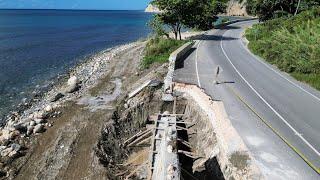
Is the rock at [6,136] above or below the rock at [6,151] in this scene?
above

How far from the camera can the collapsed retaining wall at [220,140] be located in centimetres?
1656

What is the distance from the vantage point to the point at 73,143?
23922 mm

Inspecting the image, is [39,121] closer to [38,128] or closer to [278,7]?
[38,128]

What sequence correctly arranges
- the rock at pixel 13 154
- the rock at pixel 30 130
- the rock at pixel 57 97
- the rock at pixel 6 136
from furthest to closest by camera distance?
1. the rock at pixel 57 97
2. the rock at pixel 30 130
3. the rock at pixel 6 136
4. the rock at pixel 13 154

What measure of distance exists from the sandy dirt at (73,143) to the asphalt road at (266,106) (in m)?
6.69

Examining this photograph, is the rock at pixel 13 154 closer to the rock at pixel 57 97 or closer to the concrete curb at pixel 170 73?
the concrete curb at pixel 170 73

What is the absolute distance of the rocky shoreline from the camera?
76.5 ft

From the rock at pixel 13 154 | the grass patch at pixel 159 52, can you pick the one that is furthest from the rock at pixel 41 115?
the grass patch at pixel 159 52

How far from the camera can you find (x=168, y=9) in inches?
2041

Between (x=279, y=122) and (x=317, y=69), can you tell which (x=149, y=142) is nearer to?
(x=279, y=122)

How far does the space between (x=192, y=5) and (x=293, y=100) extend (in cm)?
3045

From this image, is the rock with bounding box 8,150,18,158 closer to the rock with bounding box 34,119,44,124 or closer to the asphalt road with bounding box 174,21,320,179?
the rock with bounding box 34,119,44,124

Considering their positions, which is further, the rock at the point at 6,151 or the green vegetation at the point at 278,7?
the green vegetation at the point at 278,7

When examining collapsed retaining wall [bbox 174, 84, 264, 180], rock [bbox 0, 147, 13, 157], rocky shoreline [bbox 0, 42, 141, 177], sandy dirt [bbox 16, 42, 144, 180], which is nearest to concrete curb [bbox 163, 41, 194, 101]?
collapsed retaining wall [bbox 174, 84, 264, 180]
